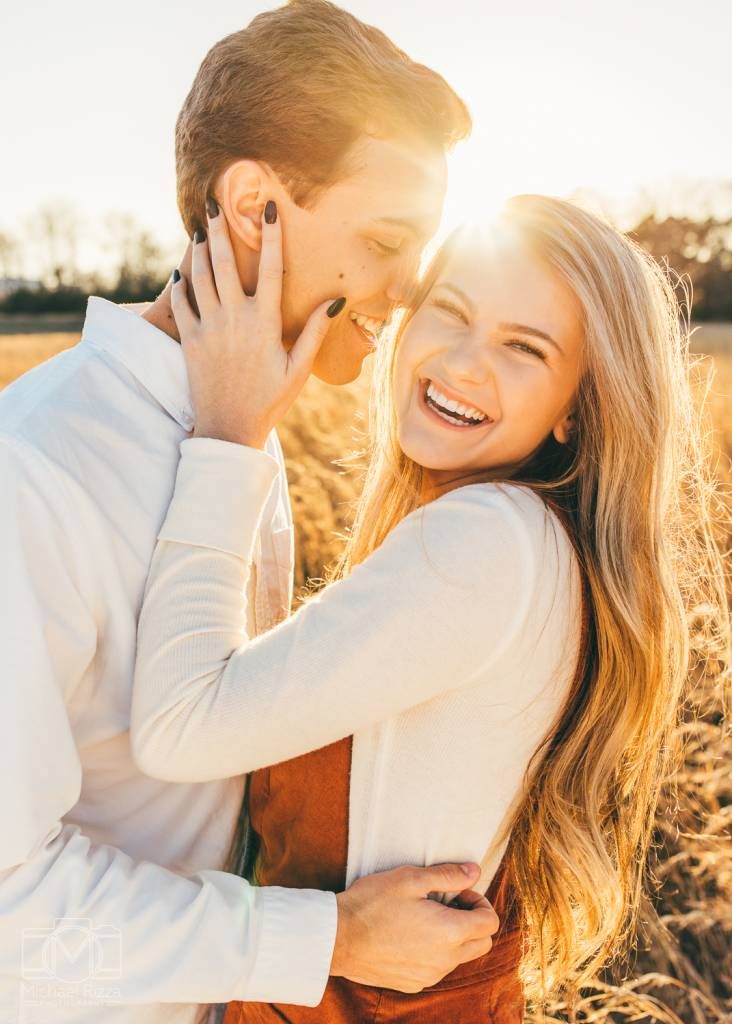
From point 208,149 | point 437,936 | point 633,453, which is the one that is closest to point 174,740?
point 437,936

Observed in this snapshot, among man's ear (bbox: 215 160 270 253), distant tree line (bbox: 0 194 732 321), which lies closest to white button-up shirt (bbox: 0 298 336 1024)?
man's ear (bbox: 215 160 270 253)

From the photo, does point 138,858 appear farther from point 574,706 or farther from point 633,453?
point 633,453

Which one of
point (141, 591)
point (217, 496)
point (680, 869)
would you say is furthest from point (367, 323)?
point (680, 869)

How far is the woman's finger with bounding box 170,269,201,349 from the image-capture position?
1874 millimetres

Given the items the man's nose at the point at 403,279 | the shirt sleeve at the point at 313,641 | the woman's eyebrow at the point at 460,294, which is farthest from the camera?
the man's nose at the point at 403,279

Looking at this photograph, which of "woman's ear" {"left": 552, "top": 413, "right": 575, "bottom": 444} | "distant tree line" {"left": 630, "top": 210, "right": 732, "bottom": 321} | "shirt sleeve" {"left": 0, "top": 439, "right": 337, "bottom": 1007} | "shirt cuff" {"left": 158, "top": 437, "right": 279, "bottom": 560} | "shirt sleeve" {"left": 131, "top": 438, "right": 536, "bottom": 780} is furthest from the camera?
"distant tree line" {"left": 630, "top": 210, "right": 732, "bottom": 321}

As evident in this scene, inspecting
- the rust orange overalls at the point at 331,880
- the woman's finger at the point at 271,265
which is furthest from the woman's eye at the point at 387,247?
the rust orange overalls at the point at 331,880

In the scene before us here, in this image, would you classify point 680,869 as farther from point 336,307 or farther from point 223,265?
point 223,265

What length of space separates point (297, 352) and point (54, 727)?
0.95 m

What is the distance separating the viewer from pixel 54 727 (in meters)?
1.42

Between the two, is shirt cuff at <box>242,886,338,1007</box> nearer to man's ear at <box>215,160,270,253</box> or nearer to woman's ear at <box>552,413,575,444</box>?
woman's ear at <box>552,413,575,444</box>

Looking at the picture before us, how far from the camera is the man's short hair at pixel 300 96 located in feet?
6.44

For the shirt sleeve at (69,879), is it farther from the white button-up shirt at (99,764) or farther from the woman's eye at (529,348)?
the woman's eye at (529,348)

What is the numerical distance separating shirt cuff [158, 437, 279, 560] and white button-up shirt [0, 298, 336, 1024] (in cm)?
8
